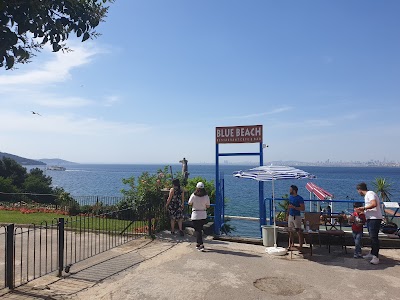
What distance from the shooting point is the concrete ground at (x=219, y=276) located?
6.20 meters

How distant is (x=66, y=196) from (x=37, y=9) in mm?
24209

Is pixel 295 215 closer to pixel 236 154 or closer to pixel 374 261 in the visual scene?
pixel 374 261

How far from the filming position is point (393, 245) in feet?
30.7

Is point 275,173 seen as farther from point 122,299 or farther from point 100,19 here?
point 100,19

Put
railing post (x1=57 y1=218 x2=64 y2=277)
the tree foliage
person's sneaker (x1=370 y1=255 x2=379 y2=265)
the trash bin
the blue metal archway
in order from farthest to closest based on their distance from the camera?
the blue metal archway < the trash bin < person's sneaker (x1=370 y1=255 x2=379 y2=265) < railing post (x1=57 y1=218 x2=64 y2=277) < the tree foliage

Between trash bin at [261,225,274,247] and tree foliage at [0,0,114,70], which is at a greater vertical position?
tree foliage at [0,0,114,70]

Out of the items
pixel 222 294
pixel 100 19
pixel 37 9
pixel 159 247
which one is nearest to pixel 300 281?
pixel 222 294

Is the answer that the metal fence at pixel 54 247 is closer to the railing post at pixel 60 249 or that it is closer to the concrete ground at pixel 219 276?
the railing post at pixel 60 249

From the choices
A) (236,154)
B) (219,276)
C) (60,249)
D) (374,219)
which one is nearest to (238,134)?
(236,154)

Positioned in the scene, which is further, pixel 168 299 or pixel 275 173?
pixel 275 173

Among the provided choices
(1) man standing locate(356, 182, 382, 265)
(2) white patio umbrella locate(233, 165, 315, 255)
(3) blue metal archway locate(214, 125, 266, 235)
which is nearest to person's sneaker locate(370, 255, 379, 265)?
(1) man standing locate(356, 182, 382, 265)

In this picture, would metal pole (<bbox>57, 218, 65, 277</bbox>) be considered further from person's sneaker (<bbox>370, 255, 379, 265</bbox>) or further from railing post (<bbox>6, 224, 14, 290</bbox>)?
person's sneaker (<bbox>370, 255, 379, 265</bbox>)

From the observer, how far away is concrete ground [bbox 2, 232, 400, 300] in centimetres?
620

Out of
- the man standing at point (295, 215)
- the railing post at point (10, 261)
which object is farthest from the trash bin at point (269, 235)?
the railing post at point (10, 261)
